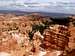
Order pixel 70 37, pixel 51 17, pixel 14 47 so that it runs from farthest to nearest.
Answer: pixel 51 17 → pixel 14 47 → pixel 70 37

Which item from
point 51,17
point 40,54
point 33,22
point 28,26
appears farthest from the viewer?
point 28,26

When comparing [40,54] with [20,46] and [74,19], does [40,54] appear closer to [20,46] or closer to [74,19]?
[20,46]

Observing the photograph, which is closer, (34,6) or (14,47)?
(14,47)

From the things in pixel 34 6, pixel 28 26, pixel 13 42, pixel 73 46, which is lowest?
pixel 28 26

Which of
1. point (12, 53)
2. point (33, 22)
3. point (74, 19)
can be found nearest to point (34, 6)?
point (74, 19)

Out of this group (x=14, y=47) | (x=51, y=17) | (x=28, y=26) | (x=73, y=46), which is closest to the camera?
(x=73, y=46)

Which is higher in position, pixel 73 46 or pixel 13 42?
pixel 73 46

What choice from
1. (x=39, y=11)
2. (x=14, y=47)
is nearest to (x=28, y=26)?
(x=39, y=11)

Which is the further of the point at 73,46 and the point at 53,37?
the point at 53,37

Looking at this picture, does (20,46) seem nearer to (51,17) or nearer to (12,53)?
(12,53)
